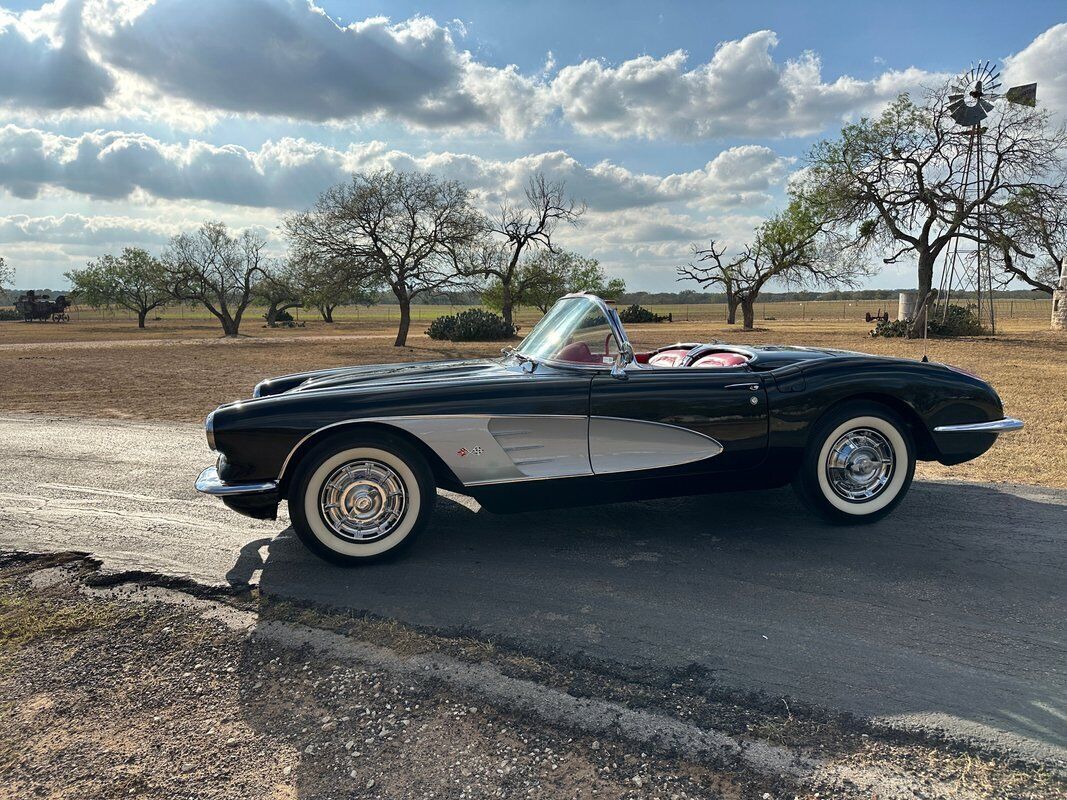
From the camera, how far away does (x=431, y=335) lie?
31.4m

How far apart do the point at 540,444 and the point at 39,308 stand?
74.0 m

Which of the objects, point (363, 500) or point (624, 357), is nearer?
point (363, 500)

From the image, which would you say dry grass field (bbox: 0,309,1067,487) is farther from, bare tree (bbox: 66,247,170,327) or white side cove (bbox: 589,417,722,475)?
bare tree (bbox: 66,247,170,327)

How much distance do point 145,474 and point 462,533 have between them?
3.37 meters

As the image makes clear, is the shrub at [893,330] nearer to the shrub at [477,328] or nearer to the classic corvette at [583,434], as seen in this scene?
the shrub at [477,328]

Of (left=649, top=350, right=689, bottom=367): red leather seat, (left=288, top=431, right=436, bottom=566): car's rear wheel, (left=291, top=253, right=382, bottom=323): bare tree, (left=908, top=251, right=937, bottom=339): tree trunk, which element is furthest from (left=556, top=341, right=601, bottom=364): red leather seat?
(left=908, top=251, right=937, bottom=339): tree trunk

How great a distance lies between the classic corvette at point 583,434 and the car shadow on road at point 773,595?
345mm

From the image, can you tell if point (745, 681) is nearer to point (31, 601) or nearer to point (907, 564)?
point (907, 564)

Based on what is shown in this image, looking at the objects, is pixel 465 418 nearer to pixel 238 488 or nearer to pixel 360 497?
pixel 360 497

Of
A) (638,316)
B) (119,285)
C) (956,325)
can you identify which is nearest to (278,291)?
(119,285)

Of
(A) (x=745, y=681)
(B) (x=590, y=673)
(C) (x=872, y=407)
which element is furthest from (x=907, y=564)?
(B) (x=590, y=673)

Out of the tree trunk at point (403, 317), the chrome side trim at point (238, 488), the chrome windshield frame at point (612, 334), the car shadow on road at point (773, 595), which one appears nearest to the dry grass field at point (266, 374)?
the tree trunk at point (403, 317)

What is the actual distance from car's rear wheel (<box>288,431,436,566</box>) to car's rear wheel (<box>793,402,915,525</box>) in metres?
2.39

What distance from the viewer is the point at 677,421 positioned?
3.87 m
